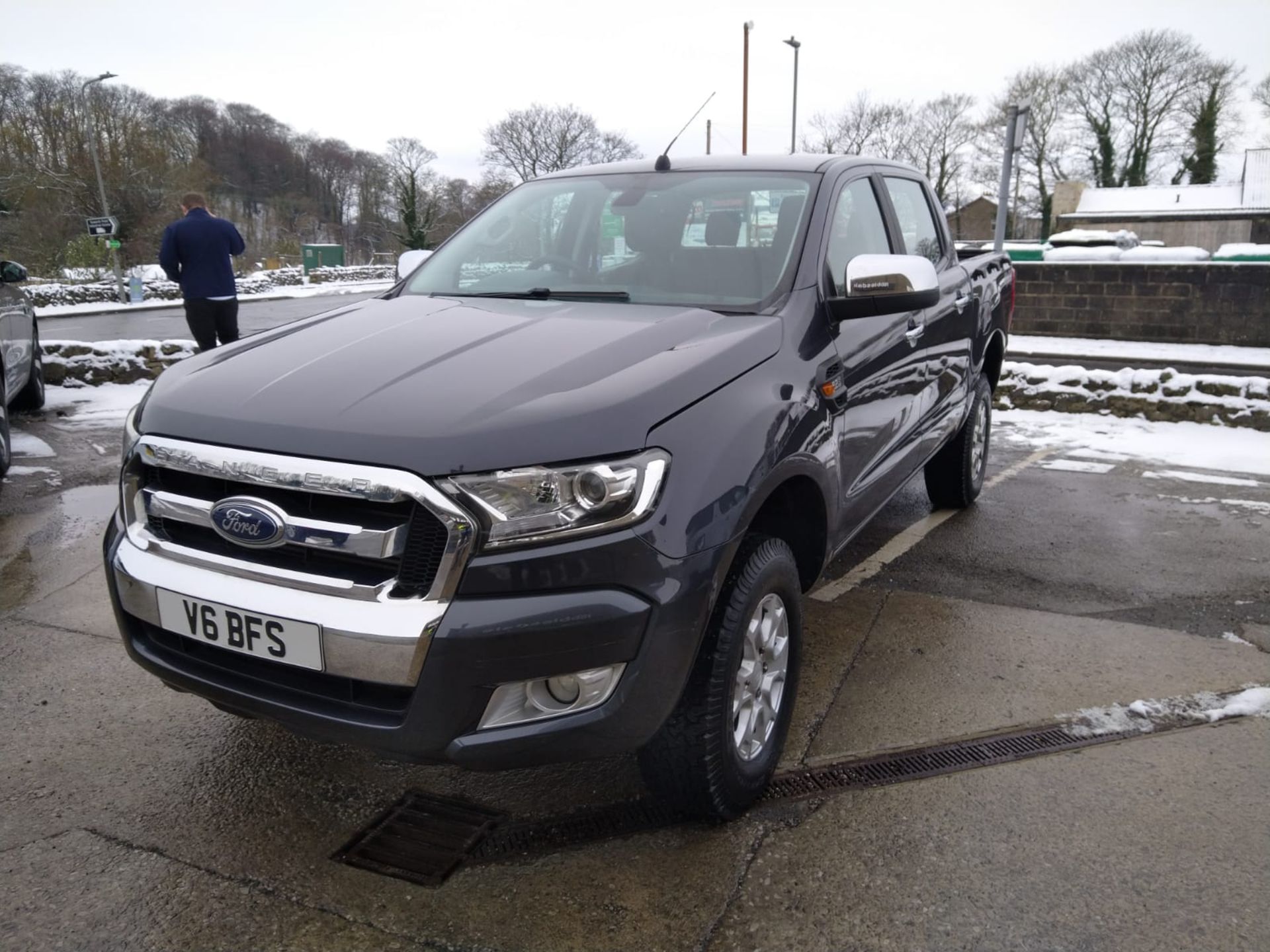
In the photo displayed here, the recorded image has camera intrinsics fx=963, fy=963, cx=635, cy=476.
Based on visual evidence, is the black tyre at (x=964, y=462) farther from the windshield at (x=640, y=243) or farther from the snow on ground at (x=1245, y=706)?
the windshield at (x=640, y=243)

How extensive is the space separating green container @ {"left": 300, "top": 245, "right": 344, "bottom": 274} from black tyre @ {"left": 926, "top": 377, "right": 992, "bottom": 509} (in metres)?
51.1

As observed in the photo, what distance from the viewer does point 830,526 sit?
2.95 metres

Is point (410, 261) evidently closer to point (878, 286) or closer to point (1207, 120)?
point (878, 286)

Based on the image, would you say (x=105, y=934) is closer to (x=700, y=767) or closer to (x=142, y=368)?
(x=700, y=767)

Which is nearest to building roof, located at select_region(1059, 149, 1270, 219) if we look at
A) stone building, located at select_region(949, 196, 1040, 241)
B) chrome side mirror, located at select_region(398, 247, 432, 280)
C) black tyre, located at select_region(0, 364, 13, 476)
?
stone building, located at select_region(949, 196, 1040, 241)

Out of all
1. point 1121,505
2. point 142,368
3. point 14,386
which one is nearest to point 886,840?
point 1121,505

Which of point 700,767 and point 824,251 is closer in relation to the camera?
point 700,767

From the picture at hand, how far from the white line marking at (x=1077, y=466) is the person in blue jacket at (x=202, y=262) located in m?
6.69

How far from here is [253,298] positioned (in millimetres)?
32000

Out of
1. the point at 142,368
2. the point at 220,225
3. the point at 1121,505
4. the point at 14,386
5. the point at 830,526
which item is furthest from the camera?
the point at 142,368

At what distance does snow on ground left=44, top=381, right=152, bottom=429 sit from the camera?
8016 millimetres

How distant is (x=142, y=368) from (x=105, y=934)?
8.73 meters

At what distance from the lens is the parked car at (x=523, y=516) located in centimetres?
198

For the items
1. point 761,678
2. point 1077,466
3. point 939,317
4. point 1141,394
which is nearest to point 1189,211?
point 1141,394
